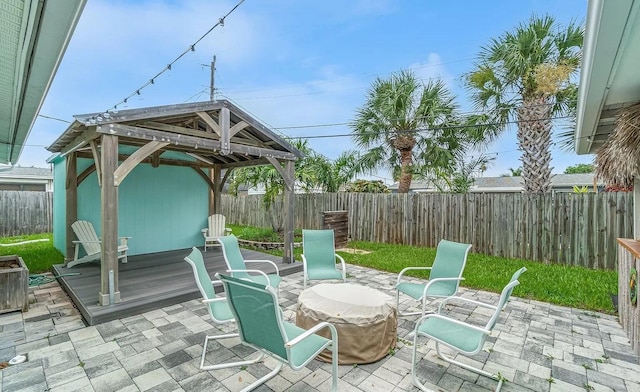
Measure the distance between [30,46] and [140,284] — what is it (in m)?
3.59

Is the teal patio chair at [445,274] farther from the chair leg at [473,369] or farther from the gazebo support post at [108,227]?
the gazebo support post at [108,227]

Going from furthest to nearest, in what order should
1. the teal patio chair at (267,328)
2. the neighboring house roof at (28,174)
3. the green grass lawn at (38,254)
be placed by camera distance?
1. the neighboring house roof at (28,174)
2. the green grass lawn at (38,254)
3. the teal patio chair at (267,328)

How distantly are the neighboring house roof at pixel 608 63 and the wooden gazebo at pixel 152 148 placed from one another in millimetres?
4831

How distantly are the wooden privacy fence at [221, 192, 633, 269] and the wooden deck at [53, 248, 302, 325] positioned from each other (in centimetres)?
436

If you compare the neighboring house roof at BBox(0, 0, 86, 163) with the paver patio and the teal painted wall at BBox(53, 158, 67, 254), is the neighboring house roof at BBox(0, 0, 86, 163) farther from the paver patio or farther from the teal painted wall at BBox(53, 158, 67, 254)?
the teal painted wall at BBox(53, 158, 67, 254)

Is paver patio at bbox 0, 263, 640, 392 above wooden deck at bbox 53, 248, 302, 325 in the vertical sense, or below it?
below

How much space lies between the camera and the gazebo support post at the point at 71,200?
6121mm

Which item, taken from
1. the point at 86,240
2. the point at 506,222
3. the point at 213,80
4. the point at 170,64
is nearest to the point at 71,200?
the point at 86,240

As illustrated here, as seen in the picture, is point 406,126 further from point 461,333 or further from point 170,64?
point 461,333

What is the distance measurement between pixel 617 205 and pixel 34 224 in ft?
60.4

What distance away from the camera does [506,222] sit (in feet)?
25.1

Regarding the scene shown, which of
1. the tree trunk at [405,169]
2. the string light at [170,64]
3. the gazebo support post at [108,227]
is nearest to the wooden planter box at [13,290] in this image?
the gazebo support post at [108,227]

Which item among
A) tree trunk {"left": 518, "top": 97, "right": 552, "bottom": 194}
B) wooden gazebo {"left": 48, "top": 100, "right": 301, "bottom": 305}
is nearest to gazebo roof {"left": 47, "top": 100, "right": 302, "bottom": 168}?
wooden gazebo {"left": 48, "top": 100, "right": 301, "bottom": 305}

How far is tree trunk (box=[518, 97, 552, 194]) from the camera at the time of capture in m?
7.47
